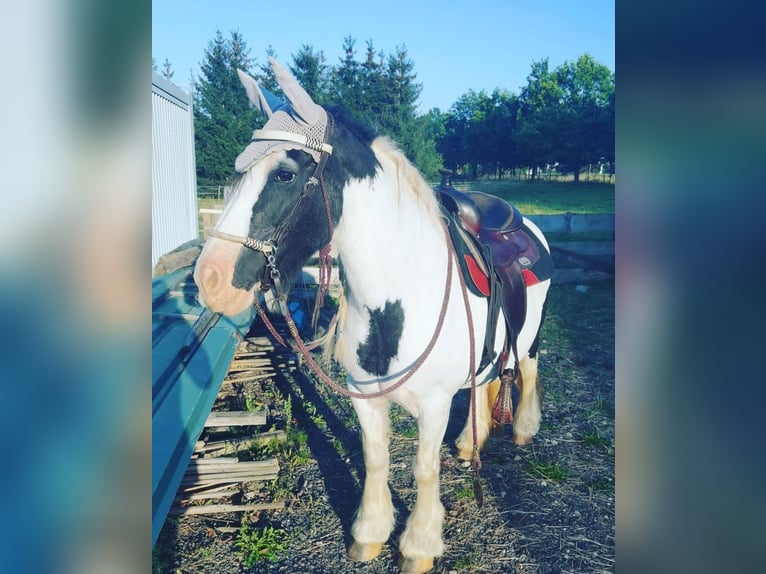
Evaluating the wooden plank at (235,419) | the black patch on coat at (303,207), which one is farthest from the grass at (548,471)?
the black patch on coat at (303,207)

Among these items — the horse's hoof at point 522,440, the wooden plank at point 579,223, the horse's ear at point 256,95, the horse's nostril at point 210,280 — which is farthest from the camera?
the wooden plank at point 579,223

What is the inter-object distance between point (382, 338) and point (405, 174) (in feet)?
2.56

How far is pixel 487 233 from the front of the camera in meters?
3.50

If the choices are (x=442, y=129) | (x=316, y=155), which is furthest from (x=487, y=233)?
(x=442, y=129)

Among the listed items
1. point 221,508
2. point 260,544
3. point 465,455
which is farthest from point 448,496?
point 221,508

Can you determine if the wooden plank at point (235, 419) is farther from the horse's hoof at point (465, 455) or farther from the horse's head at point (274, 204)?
the horse's head at point (274, 204)

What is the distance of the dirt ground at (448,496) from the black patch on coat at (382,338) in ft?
4.03

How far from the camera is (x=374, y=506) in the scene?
119 inches

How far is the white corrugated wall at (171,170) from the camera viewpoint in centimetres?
841

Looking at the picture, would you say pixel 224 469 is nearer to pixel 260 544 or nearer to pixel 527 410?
pixel 260 544

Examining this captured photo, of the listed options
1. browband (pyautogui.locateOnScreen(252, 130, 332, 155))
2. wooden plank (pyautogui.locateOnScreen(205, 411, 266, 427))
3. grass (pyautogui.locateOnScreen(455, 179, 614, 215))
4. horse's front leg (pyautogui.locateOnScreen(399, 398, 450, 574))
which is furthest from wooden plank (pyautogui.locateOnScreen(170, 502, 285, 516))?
grass (pyautogui.locateOnScreen(455, 179, 614, 215))

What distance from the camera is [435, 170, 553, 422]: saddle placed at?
2871 mm
